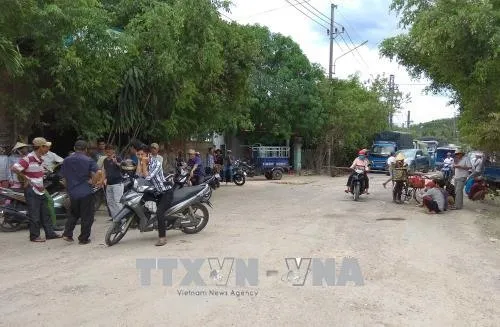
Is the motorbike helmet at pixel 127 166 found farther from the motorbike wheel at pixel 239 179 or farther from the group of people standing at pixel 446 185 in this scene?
the motorbike wheel at pixel 239 179

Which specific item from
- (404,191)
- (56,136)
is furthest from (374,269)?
(56,136)

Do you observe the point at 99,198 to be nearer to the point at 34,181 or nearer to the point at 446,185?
the point at 34,181

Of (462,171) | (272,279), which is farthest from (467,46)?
(272,279)

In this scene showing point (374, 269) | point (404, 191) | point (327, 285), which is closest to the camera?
point (327, 285)

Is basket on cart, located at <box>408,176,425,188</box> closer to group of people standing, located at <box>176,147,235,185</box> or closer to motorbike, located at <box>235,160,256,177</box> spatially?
group of people standing, located at <box>176,147,235,185</box>

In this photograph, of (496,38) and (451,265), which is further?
(496,38)

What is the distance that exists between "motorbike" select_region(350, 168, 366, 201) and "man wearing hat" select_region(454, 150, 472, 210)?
2795mm

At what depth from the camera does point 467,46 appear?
1230 centimetres

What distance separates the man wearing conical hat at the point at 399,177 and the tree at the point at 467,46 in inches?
78.4

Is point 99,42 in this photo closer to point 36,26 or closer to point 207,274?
point 36,26

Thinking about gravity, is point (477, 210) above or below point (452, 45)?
below

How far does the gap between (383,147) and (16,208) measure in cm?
2885

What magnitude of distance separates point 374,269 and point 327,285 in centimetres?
120

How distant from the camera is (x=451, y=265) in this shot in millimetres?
7621
